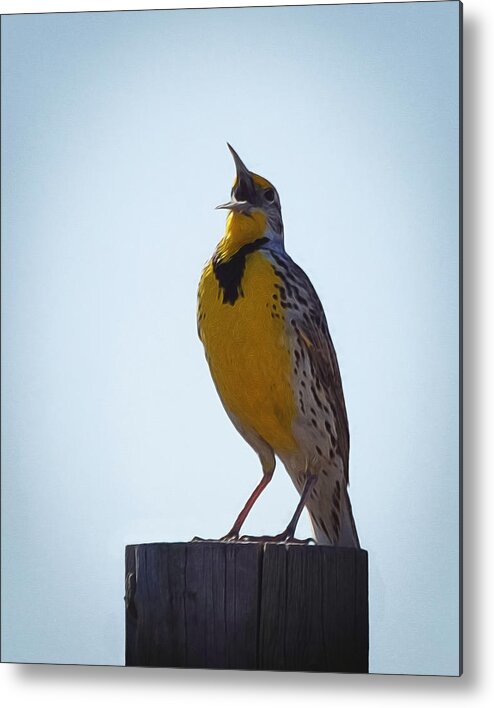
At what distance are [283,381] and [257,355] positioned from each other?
73 mm

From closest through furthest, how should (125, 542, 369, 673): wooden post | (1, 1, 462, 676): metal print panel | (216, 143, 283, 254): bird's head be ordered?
1. (125, 542, 369, 673): wooden post
2. (1, 1, 462, 676): metal print panel
3. (216, 143, 283, 254): bird's head

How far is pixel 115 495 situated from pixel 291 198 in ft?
2.31

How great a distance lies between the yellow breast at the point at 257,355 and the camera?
316 cm

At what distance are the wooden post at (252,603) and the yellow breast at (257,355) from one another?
1.20ft

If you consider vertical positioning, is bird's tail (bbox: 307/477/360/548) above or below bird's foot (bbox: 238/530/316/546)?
above

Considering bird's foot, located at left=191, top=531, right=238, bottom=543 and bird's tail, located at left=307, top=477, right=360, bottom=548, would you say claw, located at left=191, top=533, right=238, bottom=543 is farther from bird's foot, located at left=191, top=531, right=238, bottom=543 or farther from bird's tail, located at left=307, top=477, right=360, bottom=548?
bird's tail, located at left=307, top=477, right=360, bottom=548

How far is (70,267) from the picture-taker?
3352mm

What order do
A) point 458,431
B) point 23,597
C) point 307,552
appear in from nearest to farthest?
point 307,552, point 458,431, point 23,597

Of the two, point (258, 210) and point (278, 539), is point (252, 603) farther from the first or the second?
point (258, 210)

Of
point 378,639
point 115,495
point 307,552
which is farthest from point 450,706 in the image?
point 115,495

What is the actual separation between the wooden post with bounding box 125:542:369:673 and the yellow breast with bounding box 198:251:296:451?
1.20ft

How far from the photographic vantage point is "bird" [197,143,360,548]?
124 inches

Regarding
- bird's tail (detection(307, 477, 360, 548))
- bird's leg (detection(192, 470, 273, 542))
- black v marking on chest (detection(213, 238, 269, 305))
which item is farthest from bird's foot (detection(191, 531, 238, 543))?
black v marking on chest (detection(213, 238, 269, 305))

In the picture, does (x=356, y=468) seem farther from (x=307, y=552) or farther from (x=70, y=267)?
(x=70, y=267)
